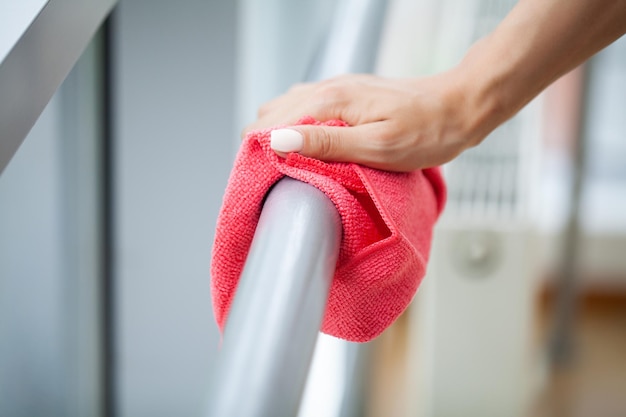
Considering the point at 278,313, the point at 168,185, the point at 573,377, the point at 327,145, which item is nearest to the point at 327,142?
the point at 327,145

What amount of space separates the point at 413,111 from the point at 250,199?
0.34ft

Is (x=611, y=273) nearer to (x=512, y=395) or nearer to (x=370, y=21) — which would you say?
(x=512, y=395)

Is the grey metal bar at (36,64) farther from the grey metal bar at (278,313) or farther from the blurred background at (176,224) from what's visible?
the blurred background at (176,224)

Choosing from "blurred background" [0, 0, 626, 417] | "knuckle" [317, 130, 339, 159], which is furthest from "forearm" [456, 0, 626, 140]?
"blurred background" [0, 0, 626, 417]

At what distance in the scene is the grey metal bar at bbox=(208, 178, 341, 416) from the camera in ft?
0.58

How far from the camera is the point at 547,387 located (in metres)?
1.37

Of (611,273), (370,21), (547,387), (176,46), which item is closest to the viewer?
(370,21)

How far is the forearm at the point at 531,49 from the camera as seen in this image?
0.34 m

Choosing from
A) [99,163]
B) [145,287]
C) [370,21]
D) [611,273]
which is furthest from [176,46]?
[611,273]

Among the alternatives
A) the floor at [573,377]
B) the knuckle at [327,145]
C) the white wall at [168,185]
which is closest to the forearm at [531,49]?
the knuckle at [327,145]

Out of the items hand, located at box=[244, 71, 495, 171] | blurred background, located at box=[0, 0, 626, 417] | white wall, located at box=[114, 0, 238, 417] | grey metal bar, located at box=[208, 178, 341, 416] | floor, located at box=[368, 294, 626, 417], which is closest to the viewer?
grey metal bar, located at box=[208, 178, 341, 416]

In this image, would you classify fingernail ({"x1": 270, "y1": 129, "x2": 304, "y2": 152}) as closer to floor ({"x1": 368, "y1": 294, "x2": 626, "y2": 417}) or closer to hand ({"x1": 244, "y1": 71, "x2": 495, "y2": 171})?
hand ({"x1": 244, "y1": 71, "x2": 495, "y2": 171})

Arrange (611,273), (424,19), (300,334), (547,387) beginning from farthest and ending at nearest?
1. (611,273)
2. (547,387)
3. (424,19)
4. (300,334)

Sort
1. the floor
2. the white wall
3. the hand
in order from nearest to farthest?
1. the hand
2. the white wall
3. the floor
